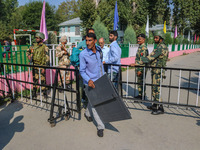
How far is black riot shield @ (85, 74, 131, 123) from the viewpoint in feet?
9.18

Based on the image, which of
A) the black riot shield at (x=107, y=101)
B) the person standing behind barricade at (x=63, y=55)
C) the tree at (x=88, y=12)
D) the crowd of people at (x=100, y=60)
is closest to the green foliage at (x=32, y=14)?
the tree at (x=88, y=12)

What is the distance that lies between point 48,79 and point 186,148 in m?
5.14

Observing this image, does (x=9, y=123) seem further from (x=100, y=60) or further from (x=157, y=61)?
(x=157, y=61)

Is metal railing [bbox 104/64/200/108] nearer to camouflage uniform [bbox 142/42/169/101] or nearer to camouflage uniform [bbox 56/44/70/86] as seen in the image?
camouflage uniform [bbox 142/42/169/101]

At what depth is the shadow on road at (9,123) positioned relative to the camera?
3207 millimetres

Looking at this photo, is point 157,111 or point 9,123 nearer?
point 9,123

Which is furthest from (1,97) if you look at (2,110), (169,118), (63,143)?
(169,118)

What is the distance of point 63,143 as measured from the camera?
3.04m

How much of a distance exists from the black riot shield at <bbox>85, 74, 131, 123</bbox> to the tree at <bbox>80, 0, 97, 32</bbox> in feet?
64.2

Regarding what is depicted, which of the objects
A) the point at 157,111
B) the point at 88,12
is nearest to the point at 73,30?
the point at 88,12

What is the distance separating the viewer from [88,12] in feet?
70.0

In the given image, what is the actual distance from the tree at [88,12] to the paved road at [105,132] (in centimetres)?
1856

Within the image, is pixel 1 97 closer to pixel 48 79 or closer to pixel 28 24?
pixel 48 79

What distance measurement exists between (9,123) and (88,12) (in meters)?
19.4
